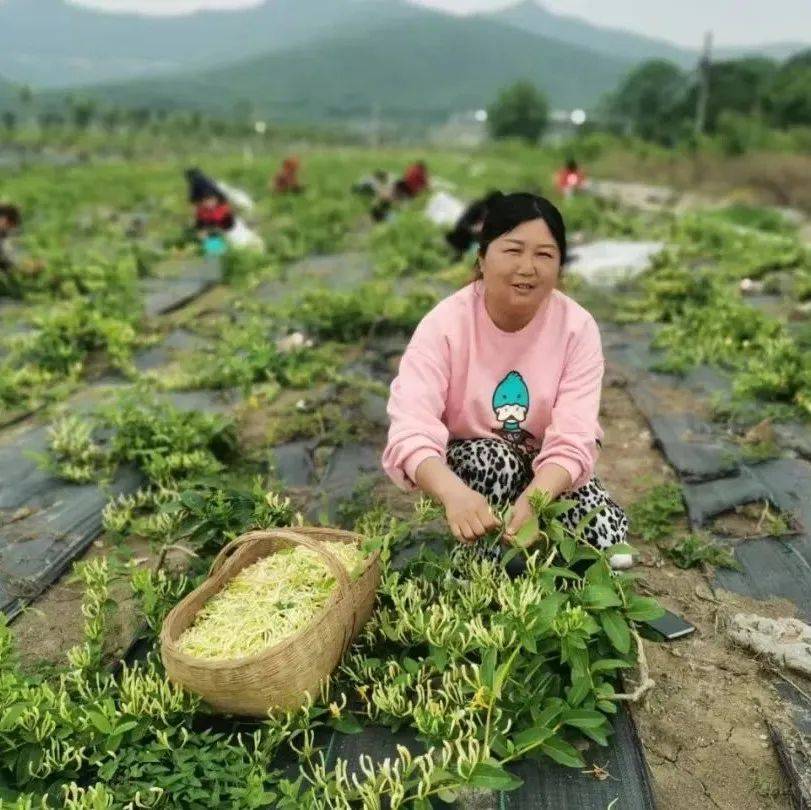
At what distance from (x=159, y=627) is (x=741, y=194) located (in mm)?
16417

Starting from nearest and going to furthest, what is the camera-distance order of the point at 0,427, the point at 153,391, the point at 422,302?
the point at 0,427
the point at 153,391
the point at 422,302

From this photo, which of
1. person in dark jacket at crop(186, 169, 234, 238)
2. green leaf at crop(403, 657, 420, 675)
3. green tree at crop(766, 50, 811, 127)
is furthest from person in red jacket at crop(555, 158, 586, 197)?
green tree at crop(766, 50, 811, 127)

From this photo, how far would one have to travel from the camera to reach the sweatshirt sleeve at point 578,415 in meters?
2.43

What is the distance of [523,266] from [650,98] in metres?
69.7

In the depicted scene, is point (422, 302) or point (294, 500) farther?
point (422, 302)

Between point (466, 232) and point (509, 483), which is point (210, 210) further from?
point (509, 483)

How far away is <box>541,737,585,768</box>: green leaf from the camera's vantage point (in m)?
1.92

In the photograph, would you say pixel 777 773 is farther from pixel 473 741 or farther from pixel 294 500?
pixel 294 500

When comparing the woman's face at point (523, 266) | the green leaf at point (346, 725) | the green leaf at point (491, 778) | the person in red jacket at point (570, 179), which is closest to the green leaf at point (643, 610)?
the green leaf at point (491, 778)

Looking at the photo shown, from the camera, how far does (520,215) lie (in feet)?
7.84

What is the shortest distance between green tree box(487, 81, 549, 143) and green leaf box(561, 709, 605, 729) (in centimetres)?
5609

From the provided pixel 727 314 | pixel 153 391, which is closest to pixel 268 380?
pixel 153 391

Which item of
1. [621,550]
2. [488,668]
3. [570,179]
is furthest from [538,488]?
[570,179]

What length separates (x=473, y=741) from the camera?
1.88 metres
